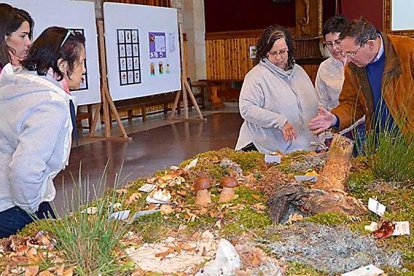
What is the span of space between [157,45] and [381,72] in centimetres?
649

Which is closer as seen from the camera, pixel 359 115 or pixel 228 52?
pixel 359 115

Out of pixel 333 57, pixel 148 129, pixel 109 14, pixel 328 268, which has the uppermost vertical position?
pixel 109 14

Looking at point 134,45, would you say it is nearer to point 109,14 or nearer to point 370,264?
point 109,14

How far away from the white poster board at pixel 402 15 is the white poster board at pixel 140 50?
11.0 feet

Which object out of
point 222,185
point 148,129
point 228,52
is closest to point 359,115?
point 222,185

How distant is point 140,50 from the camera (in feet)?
27.2

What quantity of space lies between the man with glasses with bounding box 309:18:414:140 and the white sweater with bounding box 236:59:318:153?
488 millimetres

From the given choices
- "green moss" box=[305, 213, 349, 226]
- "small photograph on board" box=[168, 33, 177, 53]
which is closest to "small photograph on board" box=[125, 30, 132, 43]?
"small photograph on board" box=[168, 33, 177, 53]

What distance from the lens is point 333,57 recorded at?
3404 mm

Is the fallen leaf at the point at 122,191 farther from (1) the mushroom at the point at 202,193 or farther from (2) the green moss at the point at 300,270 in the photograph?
(2) the green moss at the point at 300,270

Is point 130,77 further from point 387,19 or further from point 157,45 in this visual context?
point 387,19

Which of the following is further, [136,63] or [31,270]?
[136,63]

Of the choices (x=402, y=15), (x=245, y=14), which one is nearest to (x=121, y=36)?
(x=402, y=15)

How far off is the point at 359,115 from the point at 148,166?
11.2 ft
